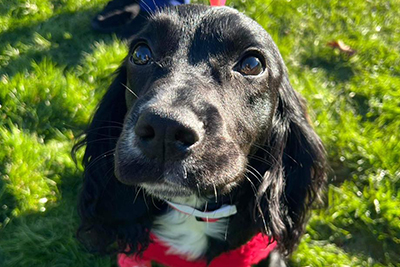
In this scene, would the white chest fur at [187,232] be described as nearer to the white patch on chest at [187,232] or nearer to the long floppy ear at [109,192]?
the white patch on chest at [187,232]

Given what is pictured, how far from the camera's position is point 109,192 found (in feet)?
8.68

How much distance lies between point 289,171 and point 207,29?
997 mm

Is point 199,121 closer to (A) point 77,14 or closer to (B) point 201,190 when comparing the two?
(B) point 201,190

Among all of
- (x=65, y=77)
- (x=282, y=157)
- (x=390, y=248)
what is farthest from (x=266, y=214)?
(x=65, y=77)

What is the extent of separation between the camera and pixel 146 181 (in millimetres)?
1865

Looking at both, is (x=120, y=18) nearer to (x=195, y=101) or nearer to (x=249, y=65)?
(x=249, y=65)

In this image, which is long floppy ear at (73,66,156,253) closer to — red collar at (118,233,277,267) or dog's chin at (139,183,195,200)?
red collar at (118,233,277,267)

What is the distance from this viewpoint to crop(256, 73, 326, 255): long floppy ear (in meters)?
2.52

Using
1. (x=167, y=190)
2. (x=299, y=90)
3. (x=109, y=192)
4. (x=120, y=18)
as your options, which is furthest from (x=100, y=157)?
(x=120, y=18)

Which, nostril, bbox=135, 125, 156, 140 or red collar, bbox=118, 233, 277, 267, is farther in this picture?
red collar, bbox=118, 233, 277, 267

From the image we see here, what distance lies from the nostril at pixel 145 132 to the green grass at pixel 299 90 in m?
1.50

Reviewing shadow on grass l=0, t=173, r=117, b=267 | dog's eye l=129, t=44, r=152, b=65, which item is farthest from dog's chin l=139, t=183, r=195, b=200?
shadow on grass l=0, t=173, r=117, b=267

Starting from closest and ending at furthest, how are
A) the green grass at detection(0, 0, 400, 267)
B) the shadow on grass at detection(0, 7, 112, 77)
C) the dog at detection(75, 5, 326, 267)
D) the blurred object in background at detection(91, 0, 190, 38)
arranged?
the dog at detection(75, 5, 326, 267) < the green grass at detection(0, 0, 400, 267) < the shadow on grass at detection(0, 7, 112, 77) < the blurred object in background at detection(91, 0, 190, 38)

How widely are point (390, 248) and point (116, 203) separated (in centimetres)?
198
